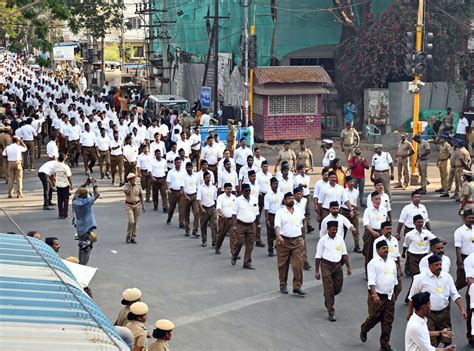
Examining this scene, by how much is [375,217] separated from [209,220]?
3.78 metres

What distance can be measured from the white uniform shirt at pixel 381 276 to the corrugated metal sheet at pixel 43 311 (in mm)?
4215

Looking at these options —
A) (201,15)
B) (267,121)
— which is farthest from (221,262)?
(201,15)

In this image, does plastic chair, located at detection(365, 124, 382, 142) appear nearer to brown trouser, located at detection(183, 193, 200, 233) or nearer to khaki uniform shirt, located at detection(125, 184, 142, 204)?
brown trouser, located at detection(183, 193, 200, 233)

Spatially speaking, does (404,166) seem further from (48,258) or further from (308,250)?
(48,258)

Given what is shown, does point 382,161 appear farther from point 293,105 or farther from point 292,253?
point 293,105

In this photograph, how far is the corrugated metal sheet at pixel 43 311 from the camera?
5.11m

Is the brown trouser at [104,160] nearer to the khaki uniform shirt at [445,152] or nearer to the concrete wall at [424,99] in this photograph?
the khaki uniform shirt at [445,152]

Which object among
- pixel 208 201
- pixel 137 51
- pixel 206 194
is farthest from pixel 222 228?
pixel 137 51

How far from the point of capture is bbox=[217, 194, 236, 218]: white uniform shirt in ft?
47.6

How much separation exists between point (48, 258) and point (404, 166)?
14.4 meters

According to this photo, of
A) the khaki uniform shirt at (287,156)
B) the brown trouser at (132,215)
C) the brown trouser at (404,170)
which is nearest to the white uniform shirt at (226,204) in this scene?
the brown trouser at (132,215)

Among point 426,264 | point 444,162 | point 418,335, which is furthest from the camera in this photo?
point 444,162

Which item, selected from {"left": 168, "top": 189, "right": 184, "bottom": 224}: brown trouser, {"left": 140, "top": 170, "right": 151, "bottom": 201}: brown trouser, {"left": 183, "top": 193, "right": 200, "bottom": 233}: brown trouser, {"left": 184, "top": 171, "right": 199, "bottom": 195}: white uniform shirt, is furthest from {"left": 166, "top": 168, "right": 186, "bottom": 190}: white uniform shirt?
{"left": 140, "top": 170, "right": 151, "bottom": 201}: brown trouser

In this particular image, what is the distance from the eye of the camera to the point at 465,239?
11562 mm
